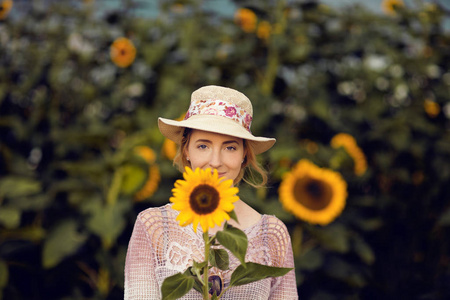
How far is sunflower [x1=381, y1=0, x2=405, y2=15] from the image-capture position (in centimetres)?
258

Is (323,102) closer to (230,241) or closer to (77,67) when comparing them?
(77,67)

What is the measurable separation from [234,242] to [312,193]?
1115 mm

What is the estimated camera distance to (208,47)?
233 cm

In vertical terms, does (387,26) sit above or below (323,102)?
above

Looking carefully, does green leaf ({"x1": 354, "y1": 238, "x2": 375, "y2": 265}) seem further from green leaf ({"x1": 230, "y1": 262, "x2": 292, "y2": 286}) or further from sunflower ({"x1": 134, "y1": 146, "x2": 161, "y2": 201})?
green leaf ({"x1": 230, "y1": 262, "x2": 292, "y2": 286})

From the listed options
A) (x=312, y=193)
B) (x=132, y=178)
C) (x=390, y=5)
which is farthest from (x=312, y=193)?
(x=390, y=5)

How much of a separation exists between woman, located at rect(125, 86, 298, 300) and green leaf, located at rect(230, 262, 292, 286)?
0.12 meters

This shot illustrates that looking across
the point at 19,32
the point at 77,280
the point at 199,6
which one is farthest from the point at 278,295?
the point at 19,32

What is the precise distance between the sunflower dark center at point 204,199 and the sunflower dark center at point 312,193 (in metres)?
1.06

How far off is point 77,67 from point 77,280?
1.01 meters

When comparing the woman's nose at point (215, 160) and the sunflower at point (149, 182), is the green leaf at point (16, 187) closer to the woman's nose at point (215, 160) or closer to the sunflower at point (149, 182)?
the sunflower at point (149, 182)

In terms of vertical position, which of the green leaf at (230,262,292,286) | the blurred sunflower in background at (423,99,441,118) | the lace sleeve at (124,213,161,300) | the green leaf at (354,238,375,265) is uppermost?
the blurred sunflower in background at (423,99,441,118)

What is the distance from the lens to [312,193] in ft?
5.87

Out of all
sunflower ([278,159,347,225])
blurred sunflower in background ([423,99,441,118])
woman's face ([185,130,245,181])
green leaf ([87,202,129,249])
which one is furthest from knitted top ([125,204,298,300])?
blurred sunflower in background ([423,99,441,118])
